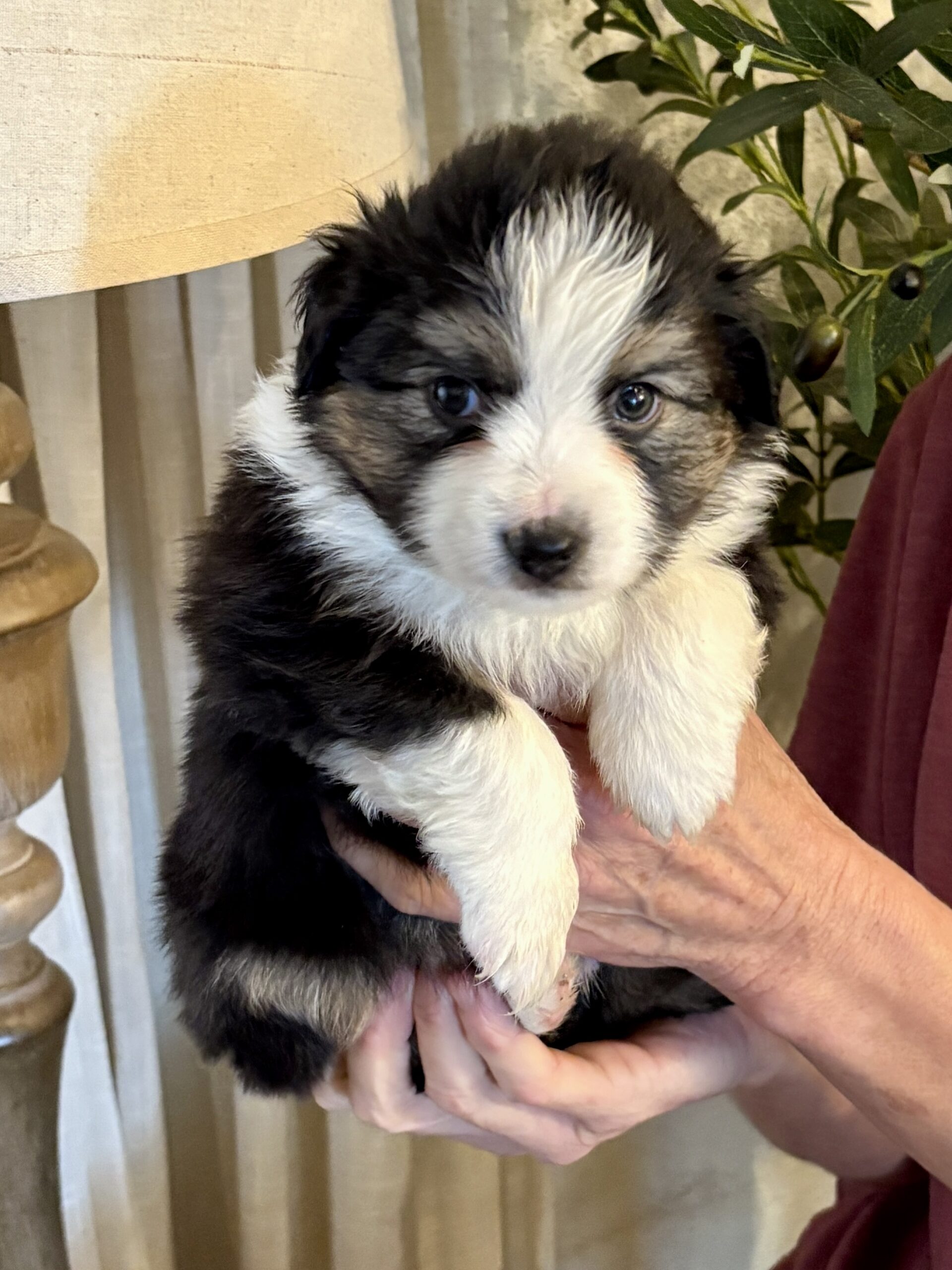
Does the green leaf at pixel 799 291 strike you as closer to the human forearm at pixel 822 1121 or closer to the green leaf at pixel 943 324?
the green leaf at pixel 943 324

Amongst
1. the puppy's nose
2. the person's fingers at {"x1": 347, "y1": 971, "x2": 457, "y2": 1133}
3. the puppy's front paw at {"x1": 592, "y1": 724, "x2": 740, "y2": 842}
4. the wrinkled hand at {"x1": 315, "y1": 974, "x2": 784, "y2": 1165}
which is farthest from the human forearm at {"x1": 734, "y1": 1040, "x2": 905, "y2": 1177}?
the puppy's nose

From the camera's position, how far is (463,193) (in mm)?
1022

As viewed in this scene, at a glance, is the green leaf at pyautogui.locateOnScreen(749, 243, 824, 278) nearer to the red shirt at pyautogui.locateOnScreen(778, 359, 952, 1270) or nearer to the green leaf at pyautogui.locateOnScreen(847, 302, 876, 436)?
the green leaf at pyautogui.locateOnScreen(847, 302, 876, 436)

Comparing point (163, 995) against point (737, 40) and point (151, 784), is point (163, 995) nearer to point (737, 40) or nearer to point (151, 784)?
point (151, 784)

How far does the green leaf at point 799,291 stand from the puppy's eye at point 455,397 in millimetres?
952

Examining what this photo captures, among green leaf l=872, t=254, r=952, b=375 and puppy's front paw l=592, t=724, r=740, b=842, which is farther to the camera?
green leaf l=872, t=254, r=952, b=375

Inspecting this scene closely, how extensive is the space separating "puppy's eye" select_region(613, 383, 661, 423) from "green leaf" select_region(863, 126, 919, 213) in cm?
77

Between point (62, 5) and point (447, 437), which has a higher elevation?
point (62, 5)

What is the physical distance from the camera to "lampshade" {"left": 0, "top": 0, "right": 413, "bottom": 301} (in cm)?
86

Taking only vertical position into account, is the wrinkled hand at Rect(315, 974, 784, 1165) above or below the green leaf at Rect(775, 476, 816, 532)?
below

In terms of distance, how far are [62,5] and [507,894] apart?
0.86 meters

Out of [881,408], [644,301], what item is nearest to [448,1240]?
[881,408]

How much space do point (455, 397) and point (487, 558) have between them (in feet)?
0.54

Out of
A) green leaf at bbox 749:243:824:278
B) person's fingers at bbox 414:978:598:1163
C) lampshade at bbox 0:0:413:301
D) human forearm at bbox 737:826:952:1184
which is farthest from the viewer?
green leaf at bbox 749:243:824:278
